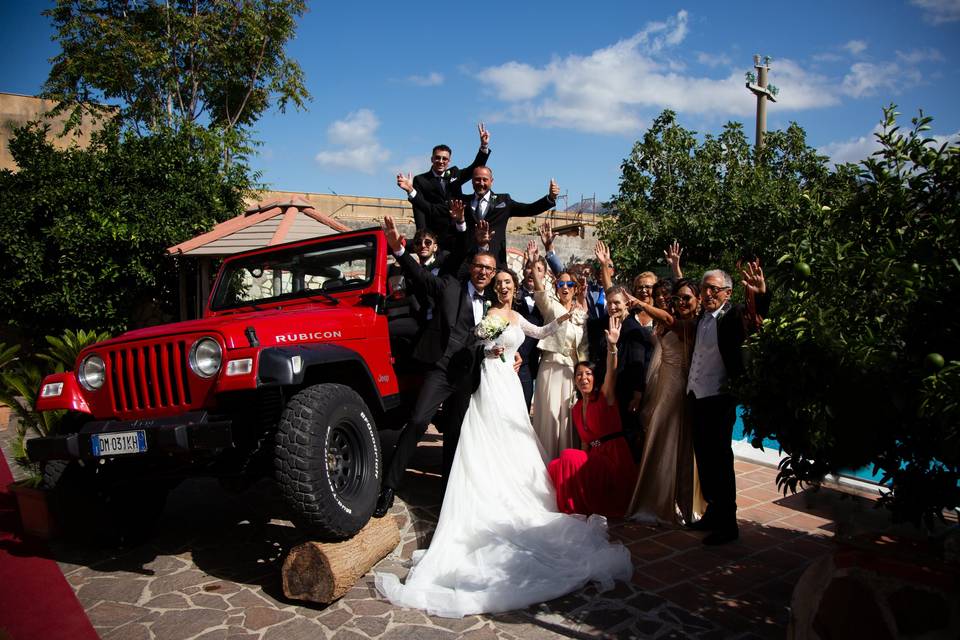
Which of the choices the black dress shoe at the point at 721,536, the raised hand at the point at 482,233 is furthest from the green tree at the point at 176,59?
the black dress shoe at the point at 721,536

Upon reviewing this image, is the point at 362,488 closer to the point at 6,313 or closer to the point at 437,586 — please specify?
the point at 437,586

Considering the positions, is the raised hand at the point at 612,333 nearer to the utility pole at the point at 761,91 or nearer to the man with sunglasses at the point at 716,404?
the man with sunglasses at the point at 716,404

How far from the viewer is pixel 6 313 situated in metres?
11.3

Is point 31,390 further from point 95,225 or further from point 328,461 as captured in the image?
point 95,225

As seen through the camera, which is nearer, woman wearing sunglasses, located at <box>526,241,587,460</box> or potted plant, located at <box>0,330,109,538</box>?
potted plant, located at <box>0,330,109,538</box>

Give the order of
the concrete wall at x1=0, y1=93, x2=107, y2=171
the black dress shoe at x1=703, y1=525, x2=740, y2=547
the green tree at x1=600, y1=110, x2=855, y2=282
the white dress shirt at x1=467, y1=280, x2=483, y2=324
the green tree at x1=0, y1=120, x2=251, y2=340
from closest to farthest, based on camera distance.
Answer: the black dress shoe at x1=703, y1=525, x2=740, y2=547 → the white dress shirt at x1=467, y1=280, x2=483, y2=324 → the green tree at x1=0, y1=120, x2=251, y2=340 → the green tree at x1=600, y1=110, x2=855, y2=282 → the concrete wall at x1=0, y1=93, x2=107, y2=171

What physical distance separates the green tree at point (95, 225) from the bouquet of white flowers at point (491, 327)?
28.9 ft

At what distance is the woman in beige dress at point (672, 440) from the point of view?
15.5 feet

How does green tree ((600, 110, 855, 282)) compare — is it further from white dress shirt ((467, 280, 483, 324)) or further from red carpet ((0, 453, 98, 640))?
red carpet ((0, 453, 98, 640))

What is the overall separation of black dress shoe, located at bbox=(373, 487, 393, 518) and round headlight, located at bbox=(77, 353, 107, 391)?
78.4 inches

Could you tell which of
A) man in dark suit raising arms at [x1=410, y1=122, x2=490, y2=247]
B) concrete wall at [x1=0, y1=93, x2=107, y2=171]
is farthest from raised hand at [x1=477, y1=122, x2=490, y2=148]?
concrete wall at [x1=0, y1=93, x2=107, y2=171]

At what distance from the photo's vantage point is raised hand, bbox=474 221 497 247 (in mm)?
5594

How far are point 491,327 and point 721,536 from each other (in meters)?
2.24

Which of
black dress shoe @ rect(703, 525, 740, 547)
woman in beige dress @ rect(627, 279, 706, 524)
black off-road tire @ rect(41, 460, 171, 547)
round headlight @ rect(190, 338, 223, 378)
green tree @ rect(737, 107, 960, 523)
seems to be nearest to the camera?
green tree @ rect(737, 107, 960, 523)
